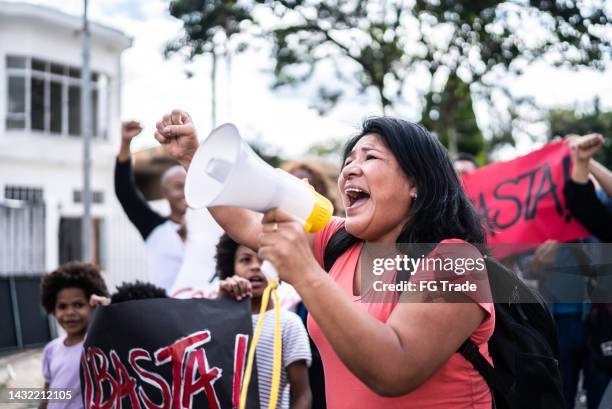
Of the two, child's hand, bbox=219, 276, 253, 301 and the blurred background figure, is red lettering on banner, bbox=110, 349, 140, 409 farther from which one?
the blurred background figure

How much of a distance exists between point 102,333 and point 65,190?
14.4 meters

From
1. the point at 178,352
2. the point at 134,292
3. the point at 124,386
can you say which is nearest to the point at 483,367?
the point at 178,352

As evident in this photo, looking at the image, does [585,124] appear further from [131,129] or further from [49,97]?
[131,129]

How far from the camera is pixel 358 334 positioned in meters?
1.31

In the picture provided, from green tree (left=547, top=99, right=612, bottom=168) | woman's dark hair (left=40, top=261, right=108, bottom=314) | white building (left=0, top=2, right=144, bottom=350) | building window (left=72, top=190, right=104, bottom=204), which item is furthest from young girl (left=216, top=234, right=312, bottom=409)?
building window (left=72, top=190, right=104, bottom=204)

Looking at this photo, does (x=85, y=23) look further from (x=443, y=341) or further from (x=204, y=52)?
(x=443, y=341)

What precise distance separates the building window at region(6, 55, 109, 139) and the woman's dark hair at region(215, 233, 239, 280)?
1400 cm

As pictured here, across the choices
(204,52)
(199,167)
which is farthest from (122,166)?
(204,52)

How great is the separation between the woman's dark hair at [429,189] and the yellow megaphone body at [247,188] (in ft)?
0.95

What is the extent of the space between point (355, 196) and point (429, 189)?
185 mm

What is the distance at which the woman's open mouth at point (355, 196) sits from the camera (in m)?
1.72

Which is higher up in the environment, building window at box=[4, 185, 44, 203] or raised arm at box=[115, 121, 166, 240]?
building window at box=[4, 185, 44, 203]

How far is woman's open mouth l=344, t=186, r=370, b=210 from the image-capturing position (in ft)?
5.65

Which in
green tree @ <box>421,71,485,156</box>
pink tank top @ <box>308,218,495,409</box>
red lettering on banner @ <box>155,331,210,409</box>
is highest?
green tree @ <box>421,71,485,156</box>
